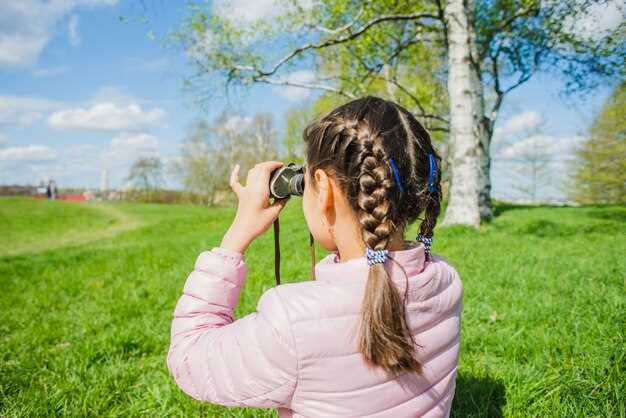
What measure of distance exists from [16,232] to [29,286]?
1875 cm

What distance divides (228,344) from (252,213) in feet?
1.38

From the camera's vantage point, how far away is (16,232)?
72.9 feet

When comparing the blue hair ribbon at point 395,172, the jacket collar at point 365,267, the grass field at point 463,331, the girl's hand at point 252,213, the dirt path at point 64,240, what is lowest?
the dirt path at point 64,240

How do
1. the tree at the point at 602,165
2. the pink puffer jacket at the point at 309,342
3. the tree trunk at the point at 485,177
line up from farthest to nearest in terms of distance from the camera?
the tree at the point at 602,165 → the tree trunk at the point at 485,177 → the pink puffer jacket at the point at 309,342

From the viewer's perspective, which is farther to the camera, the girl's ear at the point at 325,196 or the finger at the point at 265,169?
the finger at the point at 265,169

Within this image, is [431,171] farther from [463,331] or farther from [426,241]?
[463,331]

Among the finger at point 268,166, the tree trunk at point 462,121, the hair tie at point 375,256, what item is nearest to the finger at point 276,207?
the finger at point 268,166

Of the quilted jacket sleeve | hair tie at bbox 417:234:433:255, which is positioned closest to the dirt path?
the quilted jacket sleeve

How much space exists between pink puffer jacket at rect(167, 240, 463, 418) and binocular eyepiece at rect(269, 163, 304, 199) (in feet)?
0.80

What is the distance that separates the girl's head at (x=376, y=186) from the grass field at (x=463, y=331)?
1471 millimetres

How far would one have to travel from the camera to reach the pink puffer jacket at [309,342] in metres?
1.18

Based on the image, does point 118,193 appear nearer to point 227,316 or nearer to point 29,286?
point 29,286

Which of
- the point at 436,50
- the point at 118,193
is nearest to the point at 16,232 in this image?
the point at 436,50

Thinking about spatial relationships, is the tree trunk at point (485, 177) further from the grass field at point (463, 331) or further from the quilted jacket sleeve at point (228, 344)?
the quilted jacket sleeve at point (228, 344)
